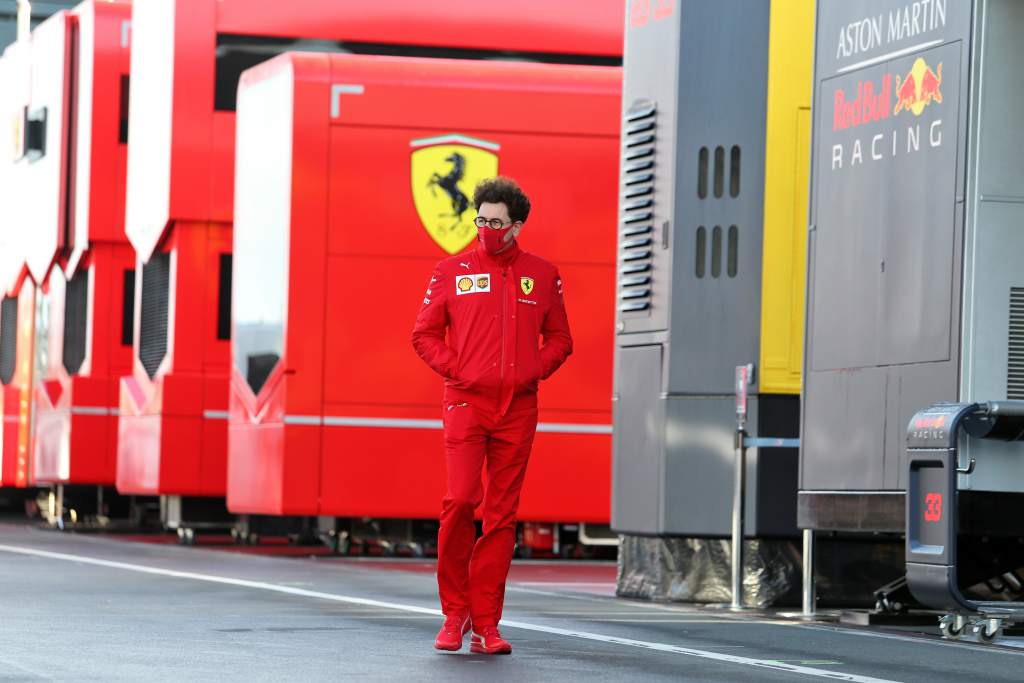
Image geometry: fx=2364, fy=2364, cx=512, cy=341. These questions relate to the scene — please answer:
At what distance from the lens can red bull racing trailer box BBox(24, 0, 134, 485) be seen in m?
25.0

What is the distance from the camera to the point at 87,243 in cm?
2520

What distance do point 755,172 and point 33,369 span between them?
16.3 metres

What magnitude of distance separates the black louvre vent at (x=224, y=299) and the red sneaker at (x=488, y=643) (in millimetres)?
13967

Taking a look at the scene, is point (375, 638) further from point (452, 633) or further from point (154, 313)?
point (154, 313)

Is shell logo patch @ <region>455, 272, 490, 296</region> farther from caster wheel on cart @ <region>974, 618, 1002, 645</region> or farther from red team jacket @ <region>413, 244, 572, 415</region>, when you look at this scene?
caster wheel on cart @ <region>974, 618, 1002, 645</region>

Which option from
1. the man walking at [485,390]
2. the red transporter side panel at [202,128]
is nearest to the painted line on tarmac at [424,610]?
the man walking at [485,390]

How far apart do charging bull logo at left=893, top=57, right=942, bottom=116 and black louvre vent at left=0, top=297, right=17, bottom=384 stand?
20.2 m

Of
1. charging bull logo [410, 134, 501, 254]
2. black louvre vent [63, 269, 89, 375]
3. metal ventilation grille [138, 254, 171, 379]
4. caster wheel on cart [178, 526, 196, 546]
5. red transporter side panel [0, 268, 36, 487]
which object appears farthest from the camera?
red transporter side panel [0, 268, 36, 487]

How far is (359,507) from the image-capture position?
1939cm

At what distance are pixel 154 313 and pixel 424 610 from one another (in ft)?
39.8

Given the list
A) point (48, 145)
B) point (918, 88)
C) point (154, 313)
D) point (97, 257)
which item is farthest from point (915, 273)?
point (48, 145)

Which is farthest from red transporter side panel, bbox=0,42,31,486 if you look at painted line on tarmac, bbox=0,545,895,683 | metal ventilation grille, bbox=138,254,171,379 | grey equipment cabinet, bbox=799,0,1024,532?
grey equipment cabinet, bbox=799,0,1024,532

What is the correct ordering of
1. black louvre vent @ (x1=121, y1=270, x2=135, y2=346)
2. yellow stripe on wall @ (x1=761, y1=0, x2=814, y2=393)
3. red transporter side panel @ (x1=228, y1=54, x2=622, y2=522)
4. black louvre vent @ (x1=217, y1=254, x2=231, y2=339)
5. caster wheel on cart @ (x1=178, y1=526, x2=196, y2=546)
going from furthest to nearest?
1. black louvre vent @ (x1=121, y1=270, x2=135, y2=346)
2. black louvre vent @ (x1=217, y1=254, x2=231, y2=339)
3. caster wheel on cart @ (x1=178, y1=526, x2=196, y2=546)
4. red transporter side panel @ (x1=228, y1=54, x2=622, y2=522)
5. yellow stripe on wall @ (x1=761, y1=0, x2=814, y2=393)

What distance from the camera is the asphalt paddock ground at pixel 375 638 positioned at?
8219 millimetres
